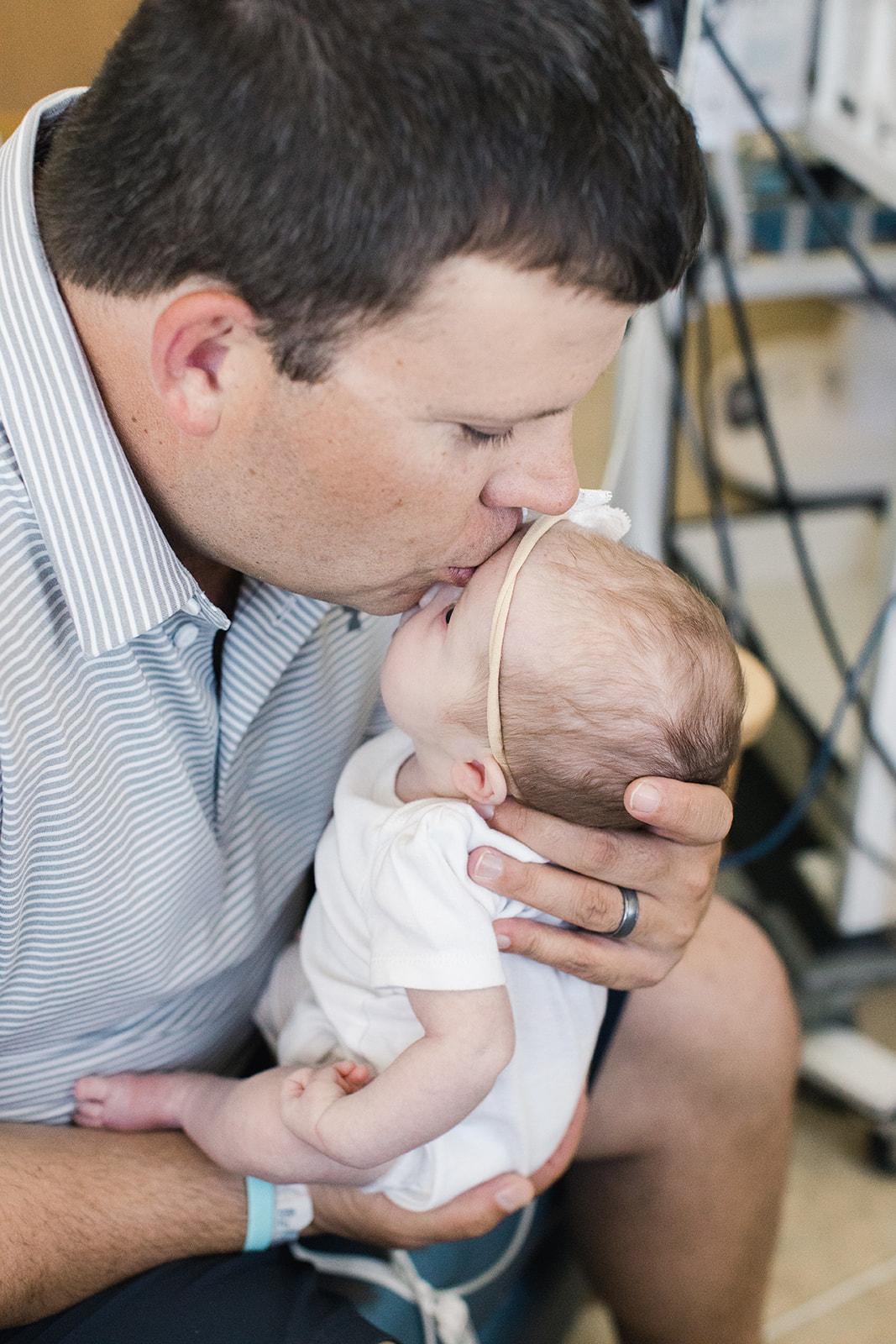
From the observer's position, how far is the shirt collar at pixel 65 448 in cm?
81

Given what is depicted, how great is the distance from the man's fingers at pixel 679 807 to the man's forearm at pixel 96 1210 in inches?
18.0

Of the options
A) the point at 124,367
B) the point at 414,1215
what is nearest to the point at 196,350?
the point at 124,367

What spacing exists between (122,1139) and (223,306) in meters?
0.66

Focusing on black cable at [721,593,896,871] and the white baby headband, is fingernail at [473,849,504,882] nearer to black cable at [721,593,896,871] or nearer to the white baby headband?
the white baby headband

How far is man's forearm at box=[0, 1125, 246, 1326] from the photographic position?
870 mm

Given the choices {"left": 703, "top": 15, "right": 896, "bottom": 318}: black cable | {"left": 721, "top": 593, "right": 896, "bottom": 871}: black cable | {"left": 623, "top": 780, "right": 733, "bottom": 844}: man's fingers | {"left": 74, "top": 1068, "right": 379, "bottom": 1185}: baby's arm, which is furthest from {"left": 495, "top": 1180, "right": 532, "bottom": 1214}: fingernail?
{"left": 703, "top": 15, "right": 896, "bottom": 318}: black cable

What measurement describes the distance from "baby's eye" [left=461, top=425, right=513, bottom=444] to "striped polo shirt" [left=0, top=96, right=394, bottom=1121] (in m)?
0.23

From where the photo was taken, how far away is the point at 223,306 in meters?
0.75

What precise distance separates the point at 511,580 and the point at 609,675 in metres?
0.10

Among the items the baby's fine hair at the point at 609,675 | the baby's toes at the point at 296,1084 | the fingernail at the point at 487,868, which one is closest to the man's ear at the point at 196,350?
the baby's fine hair at the point at 609,675

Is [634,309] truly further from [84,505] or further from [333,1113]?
[333,1113]

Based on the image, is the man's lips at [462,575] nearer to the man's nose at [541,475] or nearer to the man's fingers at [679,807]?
the man's nose at [541,475]

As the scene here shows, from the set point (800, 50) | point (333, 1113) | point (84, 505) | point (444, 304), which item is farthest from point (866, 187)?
point (333, 1113)

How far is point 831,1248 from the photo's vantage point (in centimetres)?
150
